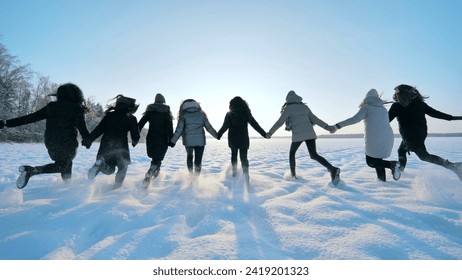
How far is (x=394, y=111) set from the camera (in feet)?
16.8

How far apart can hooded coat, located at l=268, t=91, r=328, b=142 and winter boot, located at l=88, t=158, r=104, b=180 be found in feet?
12.0

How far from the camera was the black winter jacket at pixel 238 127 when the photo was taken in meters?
5.70

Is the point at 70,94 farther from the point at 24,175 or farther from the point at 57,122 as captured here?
the point at 24,175

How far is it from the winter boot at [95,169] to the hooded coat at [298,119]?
365 cm

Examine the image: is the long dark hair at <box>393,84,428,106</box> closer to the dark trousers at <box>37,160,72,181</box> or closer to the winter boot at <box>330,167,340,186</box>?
the winter boot at <box>330,167,340,186</box>

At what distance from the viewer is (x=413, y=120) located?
4918mm

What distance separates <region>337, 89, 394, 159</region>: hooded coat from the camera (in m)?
4.98

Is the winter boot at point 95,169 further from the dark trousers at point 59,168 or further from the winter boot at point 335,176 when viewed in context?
the winter boot at point 335,176

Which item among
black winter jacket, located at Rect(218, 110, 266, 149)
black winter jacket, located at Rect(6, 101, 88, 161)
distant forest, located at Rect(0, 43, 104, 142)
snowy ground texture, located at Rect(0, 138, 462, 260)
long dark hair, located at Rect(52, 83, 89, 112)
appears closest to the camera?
snowy ground texture, located at Rect(0, 138, 462, 260)

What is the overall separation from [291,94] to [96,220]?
446 cm

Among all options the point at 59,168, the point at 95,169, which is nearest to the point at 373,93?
the point at 95,169

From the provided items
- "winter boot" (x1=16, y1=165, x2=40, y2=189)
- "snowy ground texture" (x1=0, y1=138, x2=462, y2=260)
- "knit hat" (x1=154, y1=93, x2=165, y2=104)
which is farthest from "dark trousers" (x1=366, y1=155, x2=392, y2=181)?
"winter boot" (x1=16, y1=165, x2=40, y2=189)

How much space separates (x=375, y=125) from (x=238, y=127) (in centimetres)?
273
